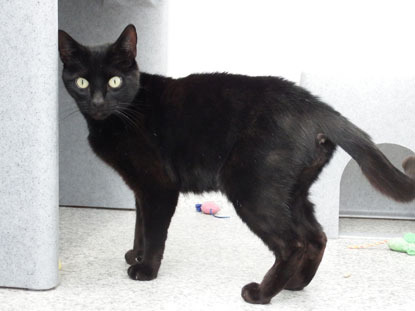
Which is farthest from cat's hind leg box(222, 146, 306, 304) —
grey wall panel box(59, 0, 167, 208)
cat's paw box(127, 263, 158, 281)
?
grey wall panel box(59, 0, 167, 208)

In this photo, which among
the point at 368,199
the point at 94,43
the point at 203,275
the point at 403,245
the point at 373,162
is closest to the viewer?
the point at 373,162

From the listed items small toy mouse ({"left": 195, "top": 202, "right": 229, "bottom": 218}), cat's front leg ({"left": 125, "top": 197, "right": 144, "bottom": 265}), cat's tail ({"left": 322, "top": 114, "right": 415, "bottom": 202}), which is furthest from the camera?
small toy mouse ({"left": 195, "top": 202, "right": 229, "bottom": 218})

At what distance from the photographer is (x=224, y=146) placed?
59.1 inches

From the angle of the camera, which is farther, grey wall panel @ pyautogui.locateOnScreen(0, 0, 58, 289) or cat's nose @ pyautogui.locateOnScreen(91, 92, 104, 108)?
cat's nose @ pyautogui.locateOnScreen(91, 92, 104, 108)

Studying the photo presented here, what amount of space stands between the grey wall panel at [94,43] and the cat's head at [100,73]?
87 cm

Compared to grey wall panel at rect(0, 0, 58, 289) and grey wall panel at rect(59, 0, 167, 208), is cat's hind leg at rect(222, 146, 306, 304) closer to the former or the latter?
grey wall panel at rect(0, 0, 58, 289)

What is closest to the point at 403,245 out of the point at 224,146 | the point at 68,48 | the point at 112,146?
the point at 224,146

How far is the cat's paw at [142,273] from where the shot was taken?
5.22 ft

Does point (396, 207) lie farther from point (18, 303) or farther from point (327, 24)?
point (18, 303)

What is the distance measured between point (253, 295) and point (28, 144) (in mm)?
763

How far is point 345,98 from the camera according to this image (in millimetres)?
2115

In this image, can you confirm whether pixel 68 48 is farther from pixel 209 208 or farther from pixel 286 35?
pixel 286 35

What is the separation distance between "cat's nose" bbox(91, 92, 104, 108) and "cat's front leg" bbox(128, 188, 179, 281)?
31 cm

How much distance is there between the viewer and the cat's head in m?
1.53
